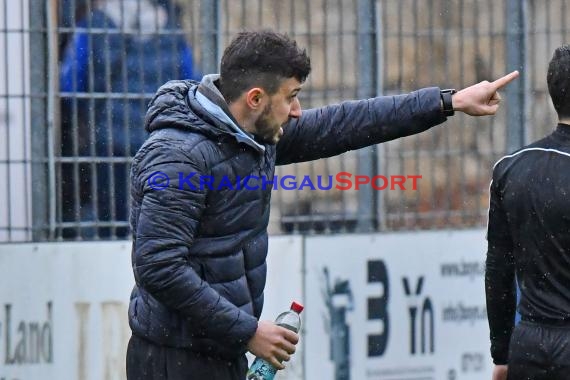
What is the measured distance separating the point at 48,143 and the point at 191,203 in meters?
3.00

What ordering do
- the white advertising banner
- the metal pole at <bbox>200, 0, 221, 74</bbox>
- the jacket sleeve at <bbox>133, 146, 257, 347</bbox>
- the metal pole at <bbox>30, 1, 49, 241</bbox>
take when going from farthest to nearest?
the white advertising banner → the metal pole at <bbox>200, 0, 221, 74</bbox> → the metal pole at <bbox>30, 1, 49, 241</bbox> → the jacket sleeve at <bbox>133, 146, 257, 347</bbox>

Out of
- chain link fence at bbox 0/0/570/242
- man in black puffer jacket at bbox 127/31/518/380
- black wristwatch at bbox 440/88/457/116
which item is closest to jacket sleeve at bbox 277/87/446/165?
black wristwatch at bbox 440/88/457/116

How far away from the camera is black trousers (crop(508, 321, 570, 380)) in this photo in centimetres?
458

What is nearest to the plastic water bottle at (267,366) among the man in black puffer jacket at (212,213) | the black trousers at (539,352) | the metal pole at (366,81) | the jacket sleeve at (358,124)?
the man in black puffer jacket at (212,213)

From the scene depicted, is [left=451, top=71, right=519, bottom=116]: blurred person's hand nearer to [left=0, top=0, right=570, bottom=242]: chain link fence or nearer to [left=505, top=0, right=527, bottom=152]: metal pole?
[left=0, top=0, right=570, bottom=242]: chain link fence

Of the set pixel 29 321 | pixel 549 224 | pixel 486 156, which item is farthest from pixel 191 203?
pixel 486 156

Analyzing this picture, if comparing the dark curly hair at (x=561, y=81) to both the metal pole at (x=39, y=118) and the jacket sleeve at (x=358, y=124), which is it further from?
Answer: the metal pole at (x=39, y=118)

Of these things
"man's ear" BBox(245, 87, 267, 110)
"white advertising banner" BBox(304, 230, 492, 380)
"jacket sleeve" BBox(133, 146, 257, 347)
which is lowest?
"white advertising banner" BBox(304, 230, 492, 380)

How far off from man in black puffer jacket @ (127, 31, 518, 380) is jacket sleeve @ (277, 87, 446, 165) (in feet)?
0.58

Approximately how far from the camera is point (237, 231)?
4410 mm

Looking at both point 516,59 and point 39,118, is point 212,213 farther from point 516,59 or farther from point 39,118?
point 516,59

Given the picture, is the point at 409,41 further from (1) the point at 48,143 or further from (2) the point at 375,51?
(1) the point at 48,143

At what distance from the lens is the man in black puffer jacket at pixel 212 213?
4215mm

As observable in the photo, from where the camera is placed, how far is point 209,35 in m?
7.31
